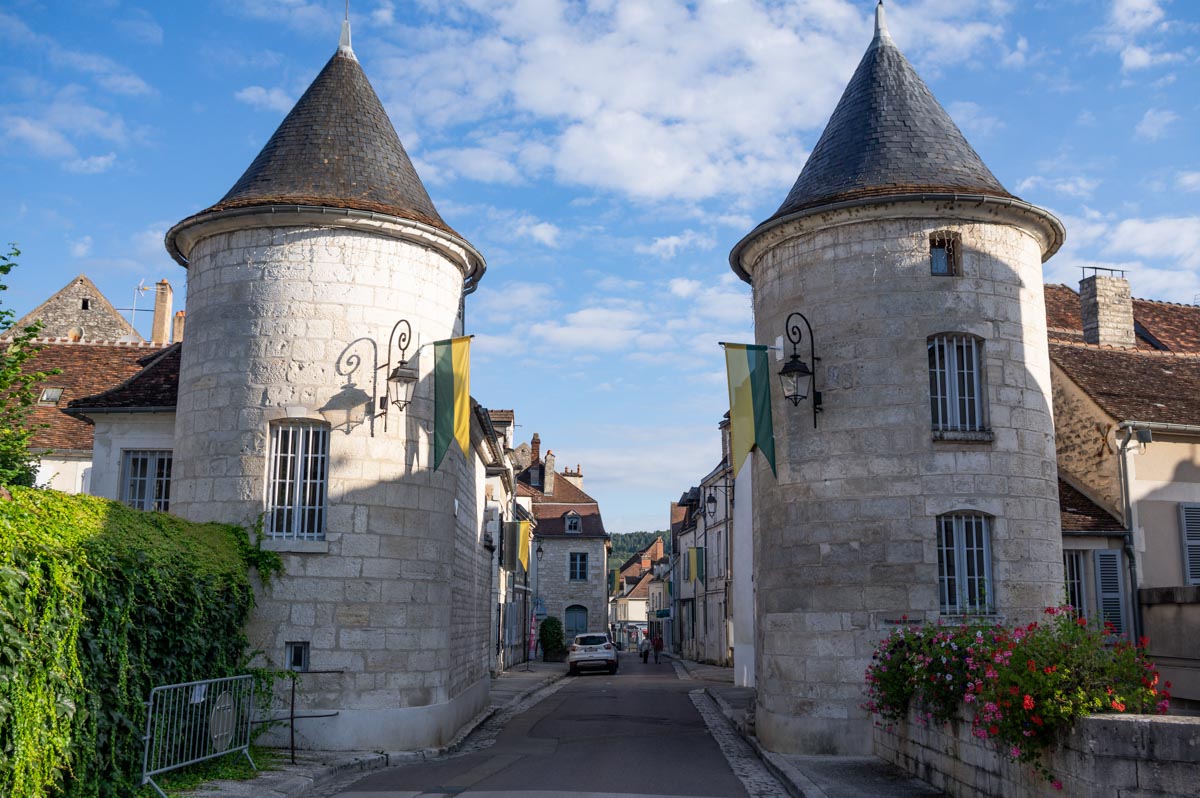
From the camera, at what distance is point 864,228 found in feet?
46.4

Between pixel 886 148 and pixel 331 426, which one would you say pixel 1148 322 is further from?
pixel 331 426

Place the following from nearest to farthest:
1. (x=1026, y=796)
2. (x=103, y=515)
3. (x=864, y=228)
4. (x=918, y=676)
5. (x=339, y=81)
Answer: (x=1026, y=796)
(x=103, y=515)
(x=918, y=676)
(x=864, y=228)
(x=339, y=81)

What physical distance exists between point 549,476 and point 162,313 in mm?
24281

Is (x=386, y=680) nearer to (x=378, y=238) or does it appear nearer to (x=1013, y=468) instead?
(x=378, y=238)

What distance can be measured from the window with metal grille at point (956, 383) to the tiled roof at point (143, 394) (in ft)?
36.7

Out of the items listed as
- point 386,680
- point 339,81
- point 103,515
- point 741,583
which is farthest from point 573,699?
point 103,515

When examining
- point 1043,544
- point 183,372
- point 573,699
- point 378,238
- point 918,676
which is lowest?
point 573,699

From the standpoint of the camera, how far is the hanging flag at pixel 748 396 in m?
14.3

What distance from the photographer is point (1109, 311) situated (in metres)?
21.4

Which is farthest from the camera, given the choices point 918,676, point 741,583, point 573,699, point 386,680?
point 741,583

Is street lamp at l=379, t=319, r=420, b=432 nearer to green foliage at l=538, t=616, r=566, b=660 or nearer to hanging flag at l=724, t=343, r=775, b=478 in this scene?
hanging flag at l=724, t=343, r=775, b=478

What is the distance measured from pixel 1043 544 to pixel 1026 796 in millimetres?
6710

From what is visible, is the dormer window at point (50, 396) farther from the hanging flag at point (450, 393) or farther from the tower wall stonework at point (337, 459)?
the hanging flag at point (450, 393)

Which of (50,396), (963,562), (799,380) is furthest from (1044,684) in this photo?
(50,396)
